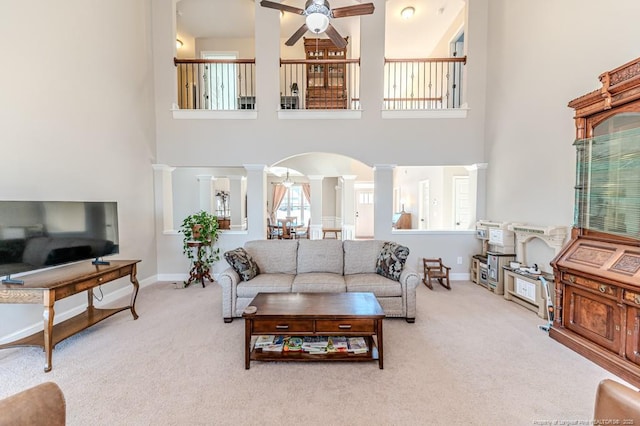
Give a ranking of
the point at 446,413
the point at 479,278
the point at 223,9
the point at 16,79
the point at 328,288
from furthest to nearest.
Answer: the point at 223,9, the point at 479,278, the point at 328,288, the point at 16,79, the point at 446,413

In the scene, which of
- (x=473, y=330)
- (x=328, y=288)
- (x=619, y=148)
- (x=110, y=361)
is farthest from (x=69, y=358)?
(x=619, y=148)

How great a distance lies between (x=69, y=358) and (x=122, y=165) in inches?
107

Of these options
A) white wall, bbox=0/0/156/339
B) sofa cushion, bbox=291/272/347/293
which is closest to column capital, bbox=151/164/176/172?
white wall, bbox=0/0/156/339

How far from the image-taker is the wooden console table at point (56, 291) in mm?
2287

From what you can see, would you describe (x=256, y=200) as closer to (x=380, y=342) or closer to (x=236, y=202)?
(x=236, y=202)

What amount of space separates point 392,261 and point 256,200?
2719 mm

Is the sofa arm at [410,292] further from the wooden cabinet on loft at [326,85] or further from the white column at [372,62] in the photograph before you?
the wooden cabinet on loft at [326,85]

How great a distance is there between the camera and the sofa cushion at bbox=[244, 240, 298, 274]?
3.77 meters

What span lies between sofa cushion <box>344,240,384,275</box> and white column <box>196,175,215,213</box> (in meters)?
4.78

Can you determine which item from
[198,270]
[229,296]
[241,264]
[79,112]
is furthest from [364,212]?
[79,112]

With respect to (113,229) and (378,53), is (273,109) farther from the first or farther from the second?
(113,229)

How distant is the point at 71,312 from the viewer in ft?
10.9

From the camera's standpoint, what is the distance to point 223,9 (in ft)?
19.4

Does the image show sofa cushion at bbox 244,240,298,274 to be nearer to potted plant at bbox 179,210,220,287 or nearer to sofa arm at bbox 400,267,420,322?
potted plant at bbox 179,210,220,287
